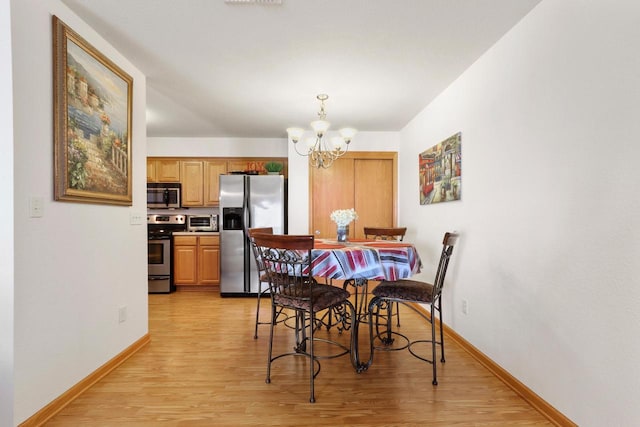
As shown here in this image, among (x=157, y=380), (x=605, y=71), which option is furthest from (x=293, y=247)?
(x=605, y=71)

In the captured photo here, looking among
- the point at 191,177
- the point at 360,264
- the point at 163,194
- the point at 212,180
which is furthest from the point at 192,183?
the point at 360,264

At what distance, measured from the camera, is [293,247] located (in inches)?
73.7

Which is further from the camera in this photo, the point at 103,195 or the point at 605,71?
the point at 103,195

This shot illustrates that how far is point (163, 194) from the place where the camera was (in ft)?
16.2

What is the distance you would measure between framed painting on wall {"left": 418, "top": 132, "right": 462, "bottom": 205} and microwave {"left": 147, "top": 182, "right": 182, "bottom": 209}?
373cm

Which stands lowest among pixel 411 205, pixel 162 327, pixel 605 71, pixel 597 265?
pixel 162 327

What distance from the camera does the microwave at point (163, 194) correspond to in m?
4.93

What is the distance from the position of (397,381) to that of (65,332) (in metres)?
2.10

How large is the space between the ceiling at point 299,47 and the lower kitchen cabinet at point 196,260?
1.97 metres

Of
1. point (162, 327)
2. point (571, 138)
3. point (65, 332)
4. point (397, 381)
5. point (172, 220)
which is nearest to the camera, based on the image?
point (571, 138)

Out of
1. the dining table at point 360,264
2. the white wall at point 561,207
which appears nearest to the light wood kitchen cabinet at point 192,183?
the dining table at point 360,264

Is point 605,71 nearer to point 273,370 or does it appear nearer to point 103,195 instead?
point 273,370

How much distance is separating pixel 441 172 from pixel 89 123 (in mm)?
2958

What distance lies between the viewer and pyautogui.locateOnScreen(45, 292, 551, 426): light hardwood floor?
5.62ft
